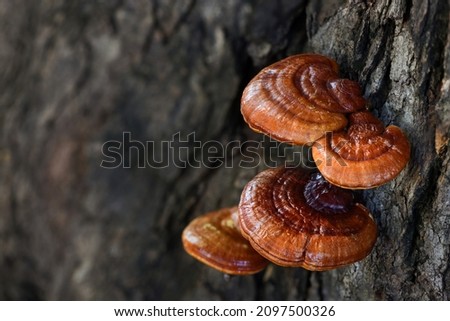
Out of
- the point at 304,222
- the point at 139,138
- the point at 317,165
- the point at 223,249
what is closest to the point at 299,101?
the point at 317,165

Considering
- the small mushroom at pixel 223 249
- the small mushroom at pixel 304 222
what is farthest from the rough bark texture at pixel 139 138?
the small mushroom at pixel 223 249

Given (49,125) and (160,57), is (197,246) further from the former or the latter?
(49,125)

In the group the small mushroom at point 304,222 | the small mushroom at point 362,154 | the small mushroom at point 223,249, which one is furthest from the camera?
the small mushroom at point 223,249

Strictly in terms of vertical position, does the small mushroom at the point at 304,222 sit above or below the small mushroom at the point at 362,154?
below

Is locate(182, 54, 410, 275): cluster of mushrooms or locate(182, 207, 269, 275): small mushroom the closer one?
locate(182, 54, 410, 275): cluster of mushrooms

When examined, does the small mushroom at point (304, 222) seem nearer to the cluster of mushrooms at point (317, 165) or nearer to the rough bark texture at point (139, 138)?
the cluster of mushrooms at point (317, 165)

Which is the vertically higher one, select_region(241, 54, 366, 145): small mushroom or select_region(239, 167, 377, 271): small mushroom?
select_region(241, 54, 366, 145): small mushroom

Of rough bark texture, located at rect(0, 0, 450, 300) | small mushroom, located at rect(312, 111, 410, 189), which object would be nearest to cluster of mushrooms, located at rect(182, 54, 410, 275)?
small mushroom, located at rect(312, 111, 410, 189)

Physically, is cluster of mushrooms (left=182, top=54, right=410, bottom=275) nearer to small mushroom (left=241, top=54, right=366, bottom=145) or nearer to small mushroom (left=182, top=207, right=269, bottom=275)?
small mushroom (left=241, top=54, right=366, bottom=145)
